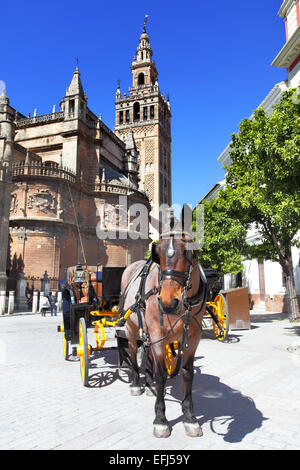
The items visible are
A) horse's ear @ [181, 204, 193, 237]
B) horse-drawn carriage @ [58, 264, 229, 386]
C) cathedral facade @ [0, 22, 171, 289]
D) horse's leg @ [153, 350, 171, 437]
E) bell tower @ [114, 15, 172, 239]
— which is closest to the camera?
horse's leg @ [153, 350, 171, 437]

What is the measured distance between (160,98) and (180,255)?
6678cm

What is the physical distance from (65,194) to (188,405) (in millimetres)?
26959

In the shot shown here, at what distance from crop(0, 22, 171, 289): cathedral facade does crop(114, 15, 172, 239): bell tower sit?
16.5 m

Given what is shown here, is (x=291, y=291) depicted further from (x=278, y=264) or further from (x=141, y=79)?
(x=141, y=79)

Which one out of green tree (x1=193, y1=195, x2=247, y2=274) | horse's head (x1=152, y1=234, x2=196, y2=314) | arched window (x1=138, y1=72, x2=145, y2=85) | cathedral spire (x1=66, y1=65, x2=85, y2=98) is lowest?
horse's head (x1=152, y1=234, x2=196, y2=314)

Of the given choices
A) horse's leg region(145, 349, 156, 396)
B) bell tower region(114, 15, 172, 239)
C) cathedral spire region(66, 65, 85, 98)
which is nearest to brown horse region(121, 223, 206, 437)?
horse's leg region(145, 349, 156, 396)

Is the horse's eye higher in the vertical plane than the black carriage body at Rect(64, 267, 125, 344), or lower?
higher

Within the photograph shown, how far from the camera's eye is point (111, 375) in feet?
18.9

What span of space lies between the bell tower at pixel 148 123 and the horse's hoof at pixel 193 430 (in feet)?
181

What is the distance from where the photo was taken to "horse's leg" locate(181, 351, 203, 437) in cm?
320

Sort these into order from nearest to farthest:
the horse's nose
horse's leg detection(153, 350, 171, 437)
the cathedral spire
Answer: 1. the horse's nose
2. horse's leg detection(153, 350, 171, 437)
3. the cathedral spire

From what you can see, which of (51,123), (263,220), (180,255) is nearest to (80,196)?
(51,123)

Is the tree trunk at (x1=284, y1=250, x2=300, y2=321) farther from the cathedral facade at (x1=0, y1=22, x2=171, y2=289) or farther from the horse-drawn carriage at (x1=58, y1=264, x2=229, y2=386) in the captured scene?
the cathedral facade at (x1=0, y1=22, x2=171, y2=289)
